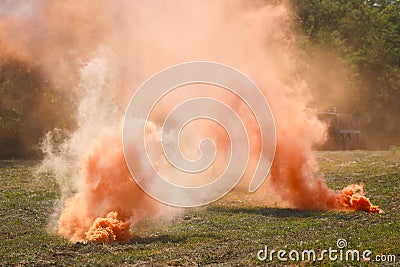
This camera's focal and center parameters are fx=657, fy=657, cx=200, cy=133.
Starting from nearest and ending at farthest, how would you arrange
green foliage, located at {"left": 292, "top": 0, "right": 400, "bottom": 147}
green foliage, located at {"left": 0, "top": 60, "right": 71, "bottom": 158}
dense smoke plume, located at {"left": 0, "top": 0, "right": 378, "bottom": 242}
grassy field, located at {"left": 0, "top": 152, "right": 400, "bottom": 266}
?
Result: grassy field, located at {"left": 0, "top": 152, "right": 400, "bottom": 266} < dense smoke plume, located at {"left": 0, "top": 0, "right": 378, "bottom": 242} < green foliage, located at {"left": 0, "top": 60, "right": 71, "bottom": 158} < green foliage, located at {"left": 292, "top": 0, "right": 400, "bottom": 147}

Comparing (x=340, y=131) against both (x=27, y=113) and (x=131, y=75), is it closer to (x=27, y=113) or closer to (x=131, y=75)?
(x=27, y=113)

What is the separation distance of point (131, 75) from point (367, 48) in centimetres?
6134

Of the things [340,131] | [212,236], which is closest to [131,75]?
[212,236]

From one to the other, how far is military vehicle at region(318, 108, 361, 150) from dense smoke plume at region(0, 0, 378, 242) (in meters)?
31.6

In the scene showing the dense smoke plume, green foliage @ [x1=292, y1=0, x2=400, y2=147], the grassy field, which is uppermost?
green foliage @ [x1=292, y1=0, x2=400, y2=147]

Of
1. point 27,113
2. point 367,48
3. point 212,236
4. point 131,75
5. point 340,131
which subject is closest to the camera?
point 212,236

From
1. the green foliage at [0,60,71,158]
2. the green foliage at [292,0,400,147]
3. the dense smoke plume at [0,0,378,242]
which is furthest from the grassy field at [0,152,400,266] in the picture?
the green foliage at [292,0,400,147]

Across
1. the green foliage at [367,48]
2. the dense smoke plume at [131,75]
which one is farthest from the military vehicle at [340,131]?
the dense smoke plume at [131,75]

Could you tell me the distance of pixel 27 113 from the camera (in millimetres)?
58750

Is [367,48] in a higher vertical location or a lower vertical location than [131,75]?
higher

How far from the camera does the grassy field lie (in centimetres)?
1716

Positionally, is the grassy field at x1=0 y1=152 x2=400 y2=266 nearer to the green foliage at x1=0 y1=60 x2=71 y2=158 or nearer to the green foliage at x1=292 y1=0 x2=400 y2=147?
the green foliage at x1=0 y1=60 x2=71 y2=158

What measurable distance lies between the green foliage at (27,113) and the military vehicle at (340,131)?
30.4 metres

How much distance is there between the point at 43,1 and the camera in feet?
109
